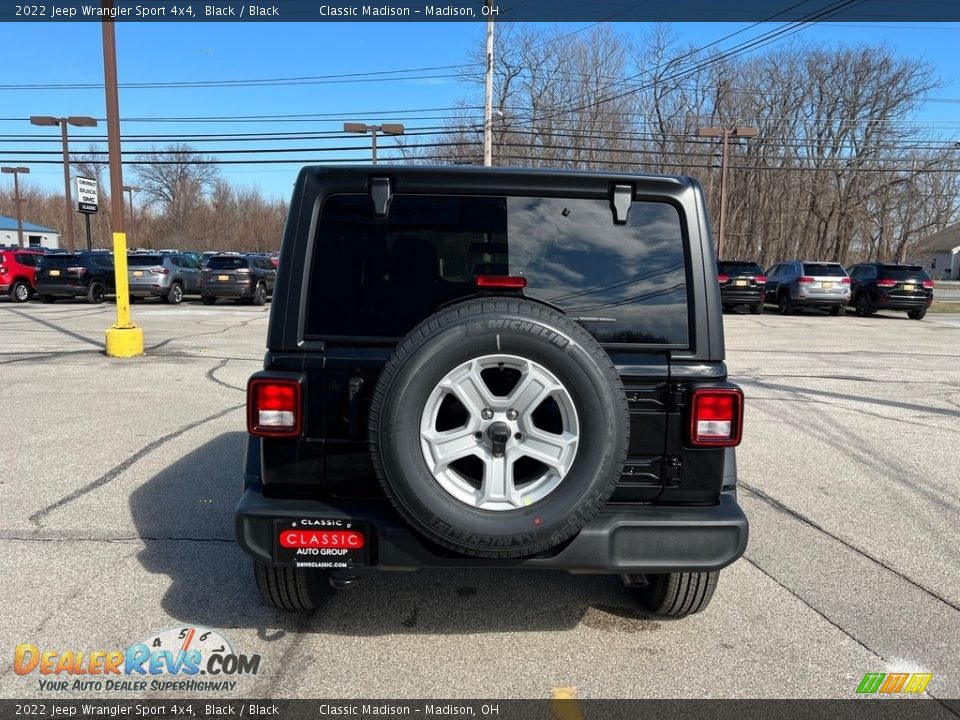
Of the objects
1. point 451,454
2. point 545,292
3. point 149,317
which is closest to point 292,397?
point 451,454

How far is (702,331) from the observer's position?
2764 millimetres

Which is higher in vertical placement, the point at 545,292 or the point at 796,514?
the point at 545,292

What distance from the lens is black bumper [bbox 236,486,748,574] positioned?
2.65 m

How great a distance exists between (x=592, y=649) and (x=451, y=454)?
1237mm

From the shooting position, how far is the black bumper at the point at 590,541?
265 centimetres

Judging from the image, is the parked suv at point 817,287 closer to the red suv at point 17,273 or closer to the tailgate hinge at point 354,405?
the tailgate hinge at point 354,405

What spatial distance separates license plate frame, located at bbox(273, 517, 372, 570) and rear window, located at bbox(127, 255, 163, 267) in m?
23.1

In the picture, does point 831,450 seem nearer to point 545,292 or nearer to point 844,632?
point 844,632

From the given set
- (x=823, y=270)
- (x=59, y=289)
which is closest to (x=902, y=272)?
(x=823, y=270)

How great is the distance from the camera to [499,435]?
247cm

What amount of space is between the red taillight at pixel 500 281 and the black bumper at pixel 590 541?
3.13 ft

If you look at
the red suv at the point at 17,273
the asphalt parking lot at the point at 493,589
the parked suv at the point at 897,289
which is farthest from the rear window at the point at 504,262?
the red suv at the point at 17,273

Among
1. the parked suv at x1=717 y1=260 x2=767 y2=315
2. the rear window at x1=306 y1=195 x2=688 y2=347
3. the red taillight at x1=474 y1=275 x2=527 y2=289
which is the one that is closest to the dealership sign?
the rear window at x1=306 y1=195 x2=688 y2=347

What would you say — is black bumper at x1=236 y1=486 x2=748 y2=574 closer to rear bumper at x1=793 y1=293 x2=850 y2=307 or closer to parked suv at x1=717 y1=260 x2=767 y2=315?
parked suv at x1=717 y1=260 x2=767 y2=315
